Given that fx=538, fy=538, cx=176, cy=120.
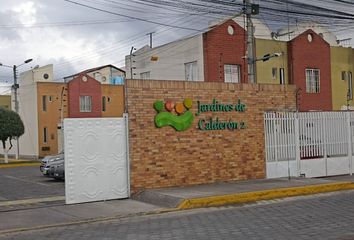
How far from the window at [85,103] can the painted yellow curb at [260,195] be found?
95.6 ft

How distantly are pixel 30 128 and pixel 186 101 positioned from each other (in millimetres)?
30809

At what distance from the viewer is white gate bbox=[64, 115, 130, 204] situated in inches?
556

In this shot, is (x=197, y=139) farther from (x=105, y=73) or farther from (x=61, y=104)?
(x=105, y=73)

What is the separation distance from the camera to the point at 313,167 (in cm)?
1922

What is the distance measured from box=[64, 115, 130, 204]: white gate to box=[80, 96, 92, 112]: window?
93.0 feet

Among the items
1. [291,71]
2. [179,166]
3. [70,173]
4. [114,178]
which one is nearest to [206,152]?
[179,166]

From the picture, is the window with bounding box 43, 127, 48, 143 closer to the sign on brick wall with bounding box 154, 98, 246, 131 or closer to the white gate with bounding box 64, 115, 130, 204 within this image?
the sign on brick wall with bounding box 154, 98, 246, 131

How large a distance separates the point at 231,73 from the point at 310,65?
7.67m

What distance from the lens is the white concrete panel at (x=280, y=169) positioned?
59.8 ft

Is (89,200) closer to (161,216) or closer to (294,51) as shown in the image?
(161,216)

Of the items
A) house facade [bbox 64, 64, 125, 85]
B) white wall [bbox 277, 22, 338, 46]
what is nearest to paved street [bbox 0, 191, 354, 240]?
white wall [bbox 277, 22, 338, 46]

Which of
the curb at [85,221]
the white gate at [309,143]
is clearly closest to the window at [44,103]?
the white gate at [309,143]

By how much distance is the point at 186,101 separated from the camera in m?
16.2


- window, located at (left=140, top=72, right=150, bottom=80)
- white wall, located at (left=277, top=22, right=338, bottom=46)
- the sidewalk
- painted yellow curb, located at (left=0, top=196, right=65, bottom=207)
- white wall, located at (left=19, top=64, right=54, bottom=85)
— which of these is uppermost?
white wall, located at (left=277, top=22, right=338, bottom=46)
